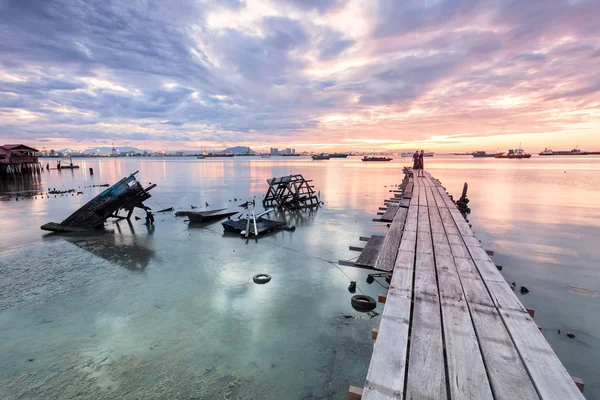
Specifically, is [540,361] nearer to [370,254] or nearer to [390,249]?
[390,249]

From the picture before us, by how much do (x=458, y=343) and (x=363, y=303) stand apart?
202 inches

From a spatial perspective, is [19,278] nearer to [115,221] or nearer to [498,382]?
[115,221]

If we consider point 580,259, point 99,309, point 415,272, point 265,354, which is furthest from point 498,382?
point 580,259

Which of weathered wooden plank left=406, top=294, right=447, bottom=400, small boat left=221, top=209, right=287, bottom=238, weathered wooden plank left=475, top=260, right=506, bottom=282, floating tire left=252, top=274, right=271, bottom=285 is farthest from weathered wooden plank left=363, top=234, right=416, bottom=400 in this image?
small boat left=221, top=209, right=287, bottom=238

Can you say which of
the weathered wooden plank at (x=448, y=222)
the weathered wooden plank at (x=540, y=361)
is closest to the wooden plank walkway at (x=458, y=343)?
the weathered wooden plank at (x=540, y=361)

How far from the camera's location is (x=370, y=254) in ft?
27.9

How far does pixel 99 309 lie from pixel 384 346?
356 inches

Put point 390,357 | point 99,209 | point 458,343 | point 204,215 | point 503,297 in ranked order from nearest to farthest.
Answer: point 390,357
point 458,343
point 503,297
point 99,209
point 204,215

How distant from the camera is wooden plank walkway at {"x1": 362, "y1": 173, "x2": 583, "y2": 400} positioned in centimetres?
289

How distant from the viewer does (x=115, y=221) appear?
20.9 m

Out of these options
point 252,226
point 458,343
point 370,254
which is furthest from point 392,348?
point 252,226

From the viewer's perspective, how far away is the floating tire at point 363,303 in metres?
8.45

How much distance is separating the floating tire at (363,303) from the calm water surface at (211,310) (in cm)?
28

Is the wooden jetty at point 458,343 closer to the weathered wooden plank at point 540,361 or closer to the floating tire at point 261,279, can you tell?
the weathered wooden plank at point 540,361
